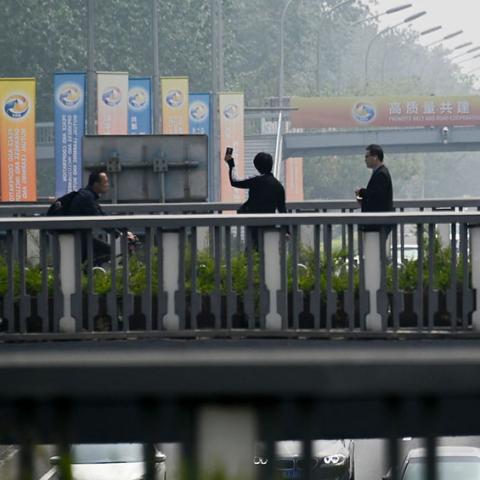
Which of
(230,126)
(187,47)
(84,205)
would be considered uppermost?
(187,47)

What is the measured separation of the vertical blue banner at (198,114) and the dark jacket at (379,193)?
1327 inches

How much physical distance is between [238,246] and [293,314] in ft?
7.55

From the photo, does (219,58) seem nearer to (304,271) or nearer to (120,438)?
(304,271)

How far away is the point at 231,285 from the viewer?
15.0 m

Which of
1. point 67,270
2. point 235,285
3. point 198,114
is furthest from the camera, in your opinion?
point 198,114

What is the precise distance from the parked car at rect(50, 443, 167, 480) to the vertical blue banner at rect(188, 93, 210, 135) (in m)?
46.2

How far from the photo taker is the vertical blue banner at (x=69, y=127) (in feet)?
132

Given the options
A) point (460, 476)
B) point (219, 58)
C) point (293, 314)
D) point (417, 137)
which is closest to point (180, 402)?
point (460, 476)

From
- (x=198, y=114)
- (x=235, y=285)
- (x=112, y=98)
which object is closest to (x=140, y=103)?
(x=112, y=98)

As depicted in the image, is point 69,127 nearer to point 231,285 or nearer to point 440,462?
point 231,285

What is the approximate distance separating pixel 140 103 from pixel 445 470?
138ft

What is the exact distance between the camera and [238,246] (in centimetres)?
1717

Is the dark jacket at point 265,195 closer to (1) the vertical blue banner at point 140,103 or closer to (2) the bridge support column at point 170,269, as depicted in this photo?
(2) the bridge support column at point 170,269

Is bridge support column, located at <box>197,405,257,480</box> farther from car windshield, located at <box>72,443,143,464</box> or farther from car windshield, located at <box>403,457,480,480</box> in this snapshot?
car windshield, located at <box>403,457,480,480</box>
